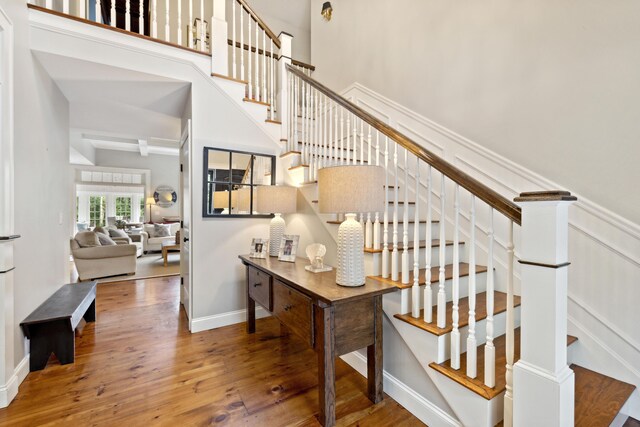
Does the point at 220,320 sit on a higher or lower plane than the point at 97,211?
lower

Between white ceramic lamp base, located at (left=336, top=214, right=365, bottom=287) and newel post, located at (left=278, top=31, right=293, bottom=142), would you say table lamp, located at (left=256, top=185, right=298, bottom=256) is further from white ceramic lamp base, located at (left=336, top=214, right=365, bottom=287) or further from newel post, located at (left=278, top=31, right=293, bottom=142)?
white ceramic lamp base, located at (left=336, top=214, right=365, bottom=287)

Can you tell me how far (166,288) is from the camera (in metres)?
4.26

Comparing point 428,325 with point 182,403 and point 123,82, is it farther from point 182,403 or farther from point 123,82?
point 123,82

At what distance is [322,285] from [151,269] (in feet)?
16.3

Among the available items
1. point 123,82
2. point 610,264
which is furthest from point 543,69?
point 123,82

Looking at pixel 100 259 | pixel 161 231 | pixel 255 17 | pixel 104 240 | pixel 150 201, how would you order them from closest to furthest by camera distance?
pixel 255 17 < pixel 100 259 < pixel 104 240 < pixel 161 231 < pixel 150 201

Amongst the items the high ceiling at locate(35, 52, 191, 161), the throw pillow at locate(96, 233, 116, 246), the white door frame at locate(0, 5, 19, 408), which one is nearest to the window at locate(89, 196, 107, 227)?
the throw pillow at locate(96, 233, 116, 246)

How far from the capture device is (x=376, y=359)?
1750mm

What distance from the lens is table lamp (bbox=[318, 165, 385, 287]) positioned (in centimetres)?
160

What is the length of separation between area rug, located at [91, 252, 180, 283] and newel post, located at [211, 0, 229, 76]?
3.74 m

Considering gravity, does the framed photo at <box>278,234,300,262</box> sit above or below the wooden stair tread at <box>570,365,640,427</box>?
above

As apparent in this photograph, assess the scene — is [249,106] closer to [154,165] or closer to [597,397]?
[597,397]

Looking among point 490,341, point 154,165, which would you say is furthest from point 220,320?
point 154,165

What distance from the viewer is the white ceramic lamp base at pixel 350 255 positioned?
171 centimetres
